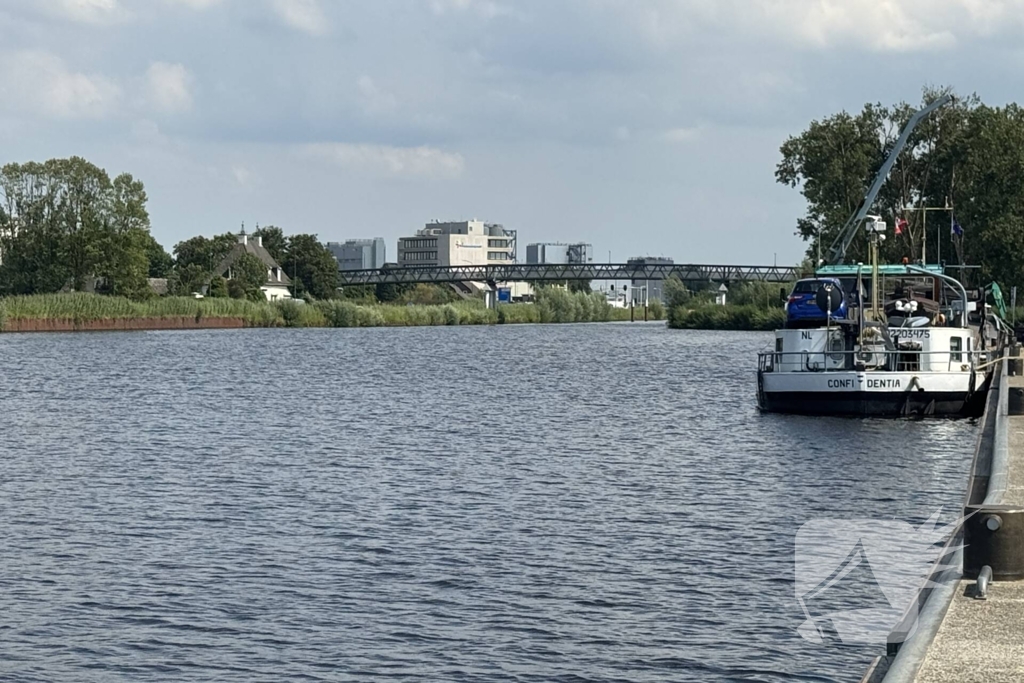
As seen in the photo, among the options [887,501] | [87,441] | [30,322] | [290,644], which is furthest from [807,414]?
[30,322]

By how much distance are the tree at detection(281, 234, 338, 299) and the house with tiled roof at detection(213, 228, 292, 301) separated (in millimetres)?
1513

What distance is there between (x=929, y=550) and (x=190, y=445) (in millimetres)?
20331

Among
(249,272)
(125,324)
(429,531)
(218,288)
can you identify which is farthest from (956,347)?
(249,272)

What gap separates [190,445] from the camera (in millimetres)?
35781

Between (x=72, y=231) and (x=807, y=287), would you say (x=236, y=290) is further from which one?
(x=807, y=287)

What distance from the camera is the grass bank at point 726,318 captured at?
443ft

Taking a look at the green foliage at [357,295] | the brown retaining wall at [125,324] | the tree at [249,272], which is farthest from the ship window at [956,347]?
the green foliage at [357,295]

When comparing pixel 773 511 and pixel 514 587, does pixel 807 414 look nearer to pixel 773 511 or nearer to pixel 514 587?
pixel 773 511

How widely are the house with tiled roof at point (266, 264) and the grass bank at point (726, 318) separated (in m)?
49.8

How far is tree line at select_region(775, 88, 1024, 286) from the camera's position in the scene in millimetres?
91750

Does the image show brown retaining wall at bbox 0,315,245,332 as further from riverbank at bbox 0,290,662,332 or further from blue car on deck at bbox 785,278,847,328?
blue car on deck at bbox 785,278,847,328

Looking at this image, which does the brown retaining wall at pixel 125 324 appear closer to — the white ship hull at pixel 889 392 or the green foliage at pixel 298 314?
the green foliage at pixel 298 314
